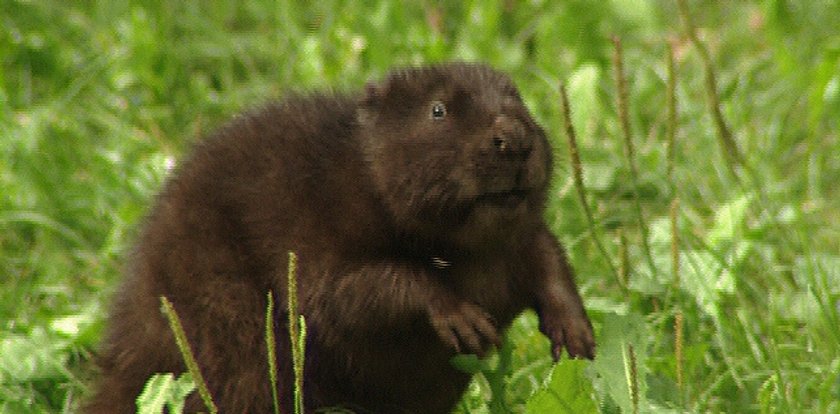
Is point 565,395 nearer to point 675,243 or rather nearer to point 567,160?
point 675,243

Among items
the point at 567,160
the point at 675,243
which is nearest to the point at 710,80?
the point at 675,243

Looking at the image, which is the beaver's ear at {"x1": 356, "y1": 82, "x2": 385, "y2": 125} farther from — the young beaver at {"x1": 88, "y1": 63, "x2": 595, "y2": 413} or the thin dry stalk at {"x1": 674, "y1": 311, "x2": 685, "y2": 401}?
the thin dry stalk at {"x1": 674, "y1": 311, "x2": 685, "y2": 401}

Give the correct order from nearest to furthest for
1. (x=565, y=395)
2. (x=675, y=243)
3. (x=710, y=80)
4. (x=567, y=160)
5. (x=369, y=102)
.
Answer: (x=565, y=395), (x=369, y=102), (x=675, y=243), (x=710, y=80), (x=567, y=160)

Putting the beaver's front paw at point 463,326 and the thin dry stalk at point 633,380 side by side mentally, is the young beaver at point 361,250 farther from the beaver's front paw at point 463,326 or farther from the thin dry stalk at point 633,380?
the thin dry stalk at point 633,380

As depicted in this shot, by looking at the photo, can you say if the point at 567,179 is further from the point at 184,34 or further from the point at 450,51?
the point at 184,34

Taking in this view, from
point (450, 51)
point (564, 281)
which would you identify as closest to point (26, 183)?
point (450, 51)

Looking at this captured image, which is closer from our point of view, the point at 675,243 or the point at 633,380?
A: the point at 633,380

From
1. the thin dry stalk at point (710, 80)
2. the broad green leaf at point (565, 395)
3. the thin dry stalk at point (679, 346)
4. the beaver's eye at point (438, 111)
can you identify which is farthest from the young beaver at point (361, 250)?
the thin dry stalk at point (710, 80)
